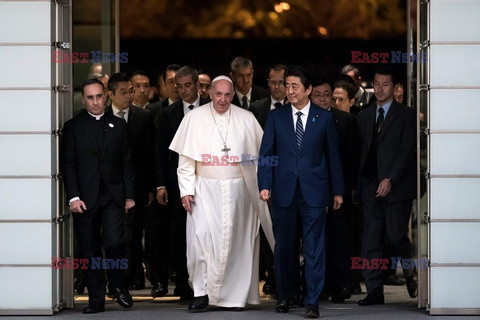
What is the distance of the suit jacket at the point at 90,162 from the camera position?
1213 centimetres

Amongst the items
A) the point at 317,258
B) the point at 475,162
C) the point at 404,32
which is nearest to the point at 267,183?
the point at 317,258

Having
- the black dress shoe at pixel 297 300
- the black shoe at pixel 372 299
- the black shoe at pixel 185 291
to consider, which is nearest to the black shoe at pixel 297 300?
the black dress shoe at pixel 297 300

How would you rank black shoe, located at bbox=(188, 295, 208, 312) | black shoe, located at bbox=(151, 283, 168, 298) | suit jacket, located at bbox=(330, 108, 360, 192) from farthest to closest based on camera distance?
1. black shoe, located at bbox=(151, 283, 168, 298)
2. suit jacket, located at bbox=(330, 108, 360, 192)
3. black shoe, located at bbox=(188, 295, 208, 312)

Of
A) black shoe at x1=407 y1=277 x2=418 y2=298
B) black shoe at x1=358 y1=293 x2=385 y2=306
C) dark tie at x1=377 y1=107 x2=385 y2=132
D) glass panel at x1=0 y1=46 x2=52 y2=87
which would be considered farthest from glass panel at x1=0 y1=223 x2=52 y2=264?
black shoe at x1=407 y1=277 x2=418 y2=298

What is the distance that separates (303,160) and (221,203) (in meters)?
0.86

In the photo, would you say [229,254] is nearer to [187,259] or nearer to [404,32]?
[187,259]

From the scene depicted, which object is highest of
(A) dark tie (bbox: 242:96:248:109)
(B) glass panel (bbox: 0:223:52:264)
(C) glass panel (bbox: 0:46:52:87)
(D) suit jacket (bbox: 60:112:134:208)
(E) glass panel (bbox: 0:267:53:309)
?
(C) glass panel (bbox: 0:46:52:87)

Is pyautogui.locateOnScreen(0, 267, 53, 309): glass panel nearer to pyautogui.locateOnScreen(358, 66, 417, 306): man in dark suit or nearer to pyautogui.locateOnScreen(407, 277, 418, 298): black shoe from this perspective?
pyautogui.locateOnScreen(358, 66, 417, 306): man in dark suit

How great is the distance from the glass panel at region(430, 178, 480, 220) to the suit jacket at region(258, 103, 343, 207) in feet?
2.57

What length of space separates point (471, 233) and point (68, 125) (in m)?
3.43

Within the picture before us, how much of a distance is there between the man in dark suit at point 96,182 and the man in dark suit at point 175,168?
86cm

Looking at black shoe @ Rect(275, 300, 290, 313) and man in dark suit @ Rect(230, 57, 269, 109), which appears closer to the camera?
black shoe @ Rect(275, 300, 290, 313)

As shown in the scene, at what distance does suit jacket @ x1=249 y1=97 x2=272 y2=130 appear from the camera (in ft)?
44.5

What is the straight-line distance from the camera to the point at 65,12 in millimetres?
12391
